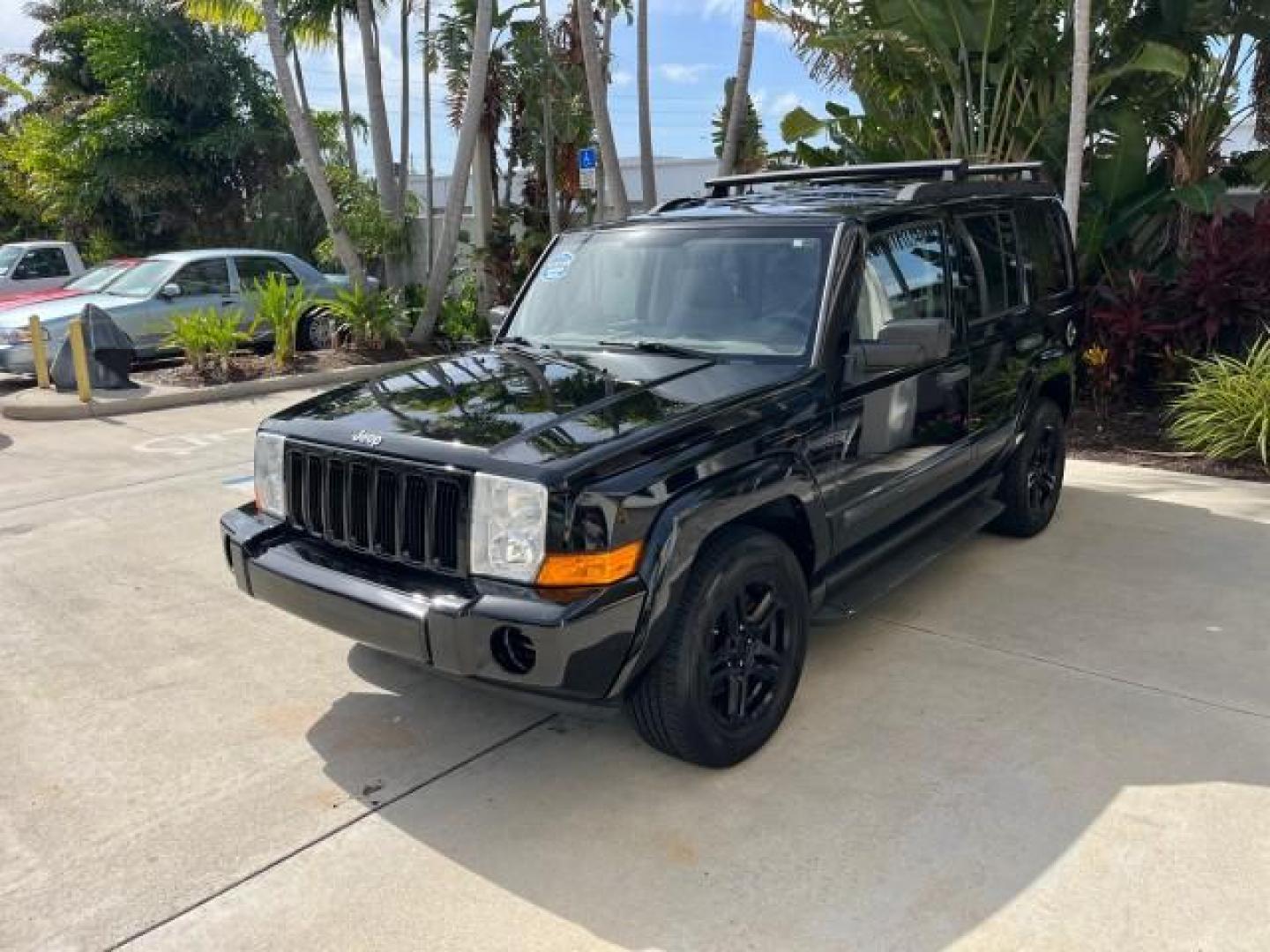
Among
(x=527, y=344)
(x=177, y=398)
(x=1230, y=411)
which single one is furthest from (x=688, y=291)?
(x=177, y=398)

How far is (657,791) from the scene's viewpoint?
10.8ft

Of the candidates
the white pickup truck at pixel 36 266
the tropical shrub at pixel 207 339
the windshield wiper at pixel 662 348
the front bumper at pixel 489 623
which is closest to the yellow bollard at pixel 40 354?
the tropical shrub at pixel 207 339

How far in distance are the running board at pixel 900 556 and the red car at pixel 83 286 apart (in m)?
11.4

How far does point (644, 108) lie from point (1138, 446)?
8.36 meters

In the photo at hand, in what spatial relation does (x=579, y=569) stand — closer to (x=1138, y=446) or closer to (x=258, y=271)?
(x=1138, y=446)

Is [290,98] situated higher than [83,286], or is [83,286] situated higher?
[290,98]

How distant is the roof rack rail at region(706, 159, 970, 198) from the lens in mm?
5059

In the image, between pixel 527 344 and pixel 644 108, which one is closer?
pixel 527 344

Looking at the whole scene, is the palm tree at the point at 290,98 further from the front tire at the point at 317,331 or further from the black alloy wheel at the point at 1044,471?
the black alloy wheel at the point at 1044,471

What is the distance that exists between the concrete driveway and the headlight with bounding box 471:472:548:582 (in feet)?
2.74

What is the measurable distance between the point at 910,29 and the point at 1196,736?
7879 millimetres

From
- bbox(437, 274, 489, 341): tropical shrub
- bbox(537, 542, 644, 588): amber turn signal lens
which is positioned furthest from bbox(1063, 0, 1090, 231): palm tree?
bbox(437, 274, 489, 341): tropical shrub

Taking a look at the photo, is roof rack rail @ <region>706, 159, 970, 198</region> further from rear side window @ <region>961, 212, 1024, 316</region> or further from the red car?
the red car

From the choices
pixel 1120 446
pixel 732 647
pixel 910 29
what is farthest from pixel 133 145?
pixel 732 647
